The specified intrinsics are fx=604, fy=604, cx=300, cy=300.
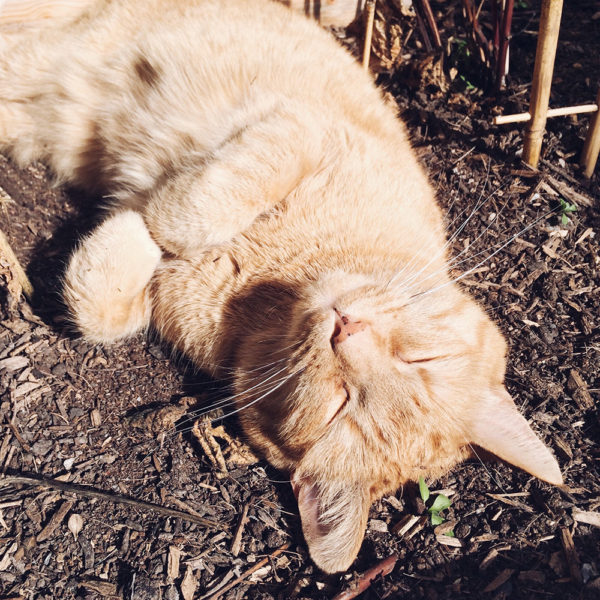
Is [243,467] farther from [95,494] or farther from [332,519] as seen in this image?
[95,494]

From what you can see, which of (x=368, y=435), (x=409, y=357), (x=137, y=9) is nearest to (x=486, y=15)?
(x=137, y=9)

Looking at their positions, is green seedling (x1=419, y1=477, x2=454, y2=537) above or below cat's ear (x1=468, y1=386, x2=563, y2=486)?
below

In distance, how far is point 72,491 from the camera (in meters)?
2.49

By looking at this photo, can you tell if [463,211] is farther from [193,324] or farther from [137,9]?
[137,9]

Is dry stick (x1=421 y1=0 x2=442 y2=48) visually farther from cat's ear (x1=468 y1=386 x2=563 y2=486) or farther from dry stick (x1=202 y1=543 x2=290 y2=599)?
dry stick (x1=202 y1=543 x2=290 y2=599)

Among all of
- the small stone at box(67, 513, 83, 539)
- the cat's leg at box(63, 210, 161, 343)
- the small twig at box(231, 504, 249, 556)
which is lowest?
the small twig at box(231, 504, 249, 556)

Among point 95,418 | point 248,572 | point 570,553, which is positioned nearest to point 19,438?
point 95,418

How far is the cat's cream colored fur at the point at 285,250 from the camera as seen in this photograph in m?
2.49

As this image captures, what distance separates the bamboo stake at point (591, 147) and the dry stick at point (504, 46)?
24.1 inches

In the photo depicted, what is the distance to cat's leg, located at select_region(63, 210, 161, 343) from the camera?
109 inches

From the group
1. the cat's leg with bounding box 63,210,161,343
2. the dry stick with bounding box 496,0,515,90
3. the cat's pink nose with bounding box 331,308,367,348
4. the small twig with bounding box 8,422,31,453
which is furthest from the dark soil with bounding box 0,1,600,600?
the cat's pink nose with bounding box 331,308,367,348

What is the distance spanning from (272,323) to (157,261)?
2.15ft

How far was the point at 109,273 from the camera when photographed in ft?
9.12

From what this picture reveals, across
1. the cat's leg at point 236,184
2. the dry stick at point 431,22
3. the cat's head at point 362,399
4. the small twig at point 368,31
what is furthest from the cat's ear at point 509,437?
the dry stick at point 431,22
